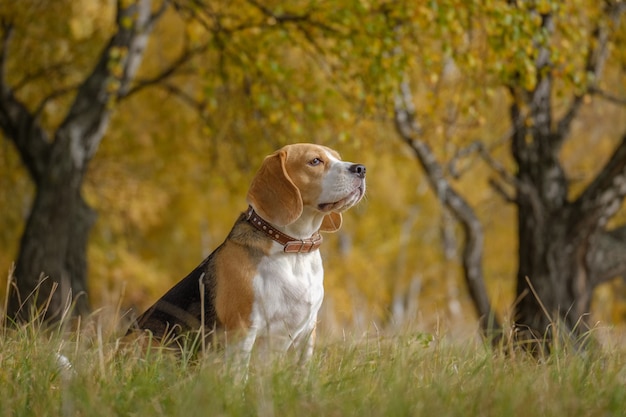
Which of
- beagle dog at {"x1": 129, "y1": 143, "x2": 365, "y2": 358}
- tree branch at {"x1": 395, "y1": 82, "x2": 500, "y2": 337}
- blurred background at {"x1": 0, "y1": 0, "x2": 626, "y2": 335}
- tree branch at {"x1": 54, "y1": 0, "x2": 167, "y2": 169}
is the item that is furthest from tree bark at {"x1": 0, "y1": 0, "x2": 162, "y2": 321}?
beagle dog at {"x1": 129, "y1": 143, "x2": 365, "y2": 358}

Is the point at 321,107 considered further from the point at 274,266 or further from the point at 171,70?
the point at 274,266

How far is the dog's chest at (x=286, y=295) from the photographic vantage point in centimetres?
490

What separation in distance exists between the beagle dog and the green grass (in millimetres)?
360

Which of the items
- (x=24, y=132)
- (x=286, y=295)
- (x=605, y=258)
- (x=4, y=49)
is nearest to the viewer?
(x=286, y=295)

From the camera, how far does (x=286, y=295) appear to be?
4953mm

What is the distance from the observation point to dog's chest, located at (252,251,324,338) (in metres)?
4.90

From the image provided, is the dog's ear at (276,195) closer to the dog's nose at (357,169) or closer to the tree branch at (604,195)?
the dog's nose at (357,169)

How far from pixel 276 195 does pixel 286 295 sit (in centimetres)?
57

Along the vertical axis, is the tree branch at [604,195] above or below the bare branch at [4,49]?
below

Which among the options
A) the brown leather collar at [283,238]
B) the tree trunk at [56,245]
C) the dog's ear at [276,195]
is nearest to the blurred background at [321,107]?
the brown leather collar at [283,238]

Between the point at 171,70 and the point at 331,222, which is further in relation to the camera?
the point at 171,70

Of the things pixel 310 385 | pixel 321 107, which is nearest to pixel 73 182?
pixel 321 107

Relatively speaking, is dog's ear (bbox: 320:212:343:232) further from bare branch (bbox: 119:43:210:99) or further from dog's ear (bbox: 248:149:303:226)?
bare branch (bbox: 119:43:210:99)

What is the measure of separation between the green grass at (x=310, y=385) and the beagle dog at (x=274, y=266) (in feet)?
1.18
